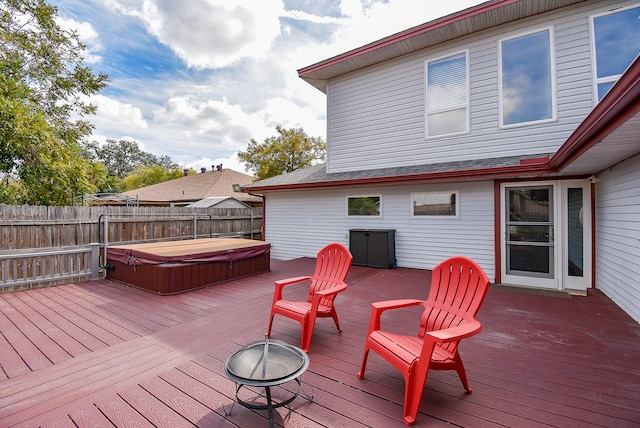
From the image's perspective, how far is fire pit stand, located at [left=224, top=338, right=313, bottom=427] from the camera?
1642 mm

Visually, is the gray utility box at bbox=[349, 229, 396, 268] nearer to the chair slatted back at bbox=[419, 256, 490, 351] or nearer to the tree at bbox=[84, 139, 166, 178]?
the chair slatted back at bbox=[419, 256, 490, 351]

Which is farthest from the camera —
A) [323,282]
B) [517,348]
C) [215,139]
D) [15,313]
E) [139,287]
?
[215,139]

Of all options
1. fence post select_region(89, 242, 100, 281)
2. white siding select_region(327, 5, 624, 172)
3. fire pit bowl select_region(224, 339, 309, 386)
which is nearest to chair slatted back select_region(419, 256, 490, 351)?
fire pit bowl select_region(224, 339, 309, 386)

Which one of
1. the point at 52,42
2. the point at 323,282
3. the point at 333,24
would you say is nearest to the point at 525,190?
the point at 323,282

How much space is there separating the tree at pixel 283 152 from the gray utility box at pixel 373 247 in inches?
525

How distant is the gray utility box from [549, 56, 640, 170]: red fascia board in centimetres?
393

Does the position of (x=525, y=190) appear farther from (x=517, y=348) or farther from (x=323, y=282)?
(x=323, y=282)

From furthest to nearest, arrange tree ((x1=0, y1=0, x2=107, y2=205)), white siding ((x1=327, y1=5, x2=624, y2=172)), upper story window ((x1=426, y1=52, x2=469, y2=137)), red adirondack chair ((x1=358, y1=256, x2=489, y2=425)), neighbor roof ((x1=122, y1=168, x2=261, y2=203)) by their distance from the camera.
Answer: neighbor roof ((x1=122, y1=168, x2=261, y2=203))
tree ((x1=0, y1=0, x2=107, y2=205))
upper story window ((x1=426, y1=52, x2=469, y2=137))
white siding ((x1=327, y1=5, x2=624, y2=172))
red adirondack chair ((x1=358, y1=256, x2=489, y2=425))

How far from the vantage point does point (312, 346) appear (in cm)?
289

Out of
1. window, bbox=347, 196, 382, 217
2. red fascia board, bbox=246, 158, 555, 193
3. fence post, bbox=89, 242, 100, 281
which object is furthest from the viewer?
window, bbox=347, 196, 382, 217

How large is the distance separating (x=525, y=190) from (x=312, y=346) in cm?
481

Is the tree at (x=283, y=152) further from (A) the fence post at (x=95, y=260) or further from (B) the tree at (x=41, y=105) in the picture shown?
(A) the fence post at (x=95, y=260)

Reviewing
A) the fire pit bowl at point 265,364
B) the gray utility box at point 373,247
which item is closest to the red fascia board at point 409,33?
the gray utility box at point 373,247

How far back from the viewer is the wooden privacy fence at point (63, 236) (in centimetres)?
498
